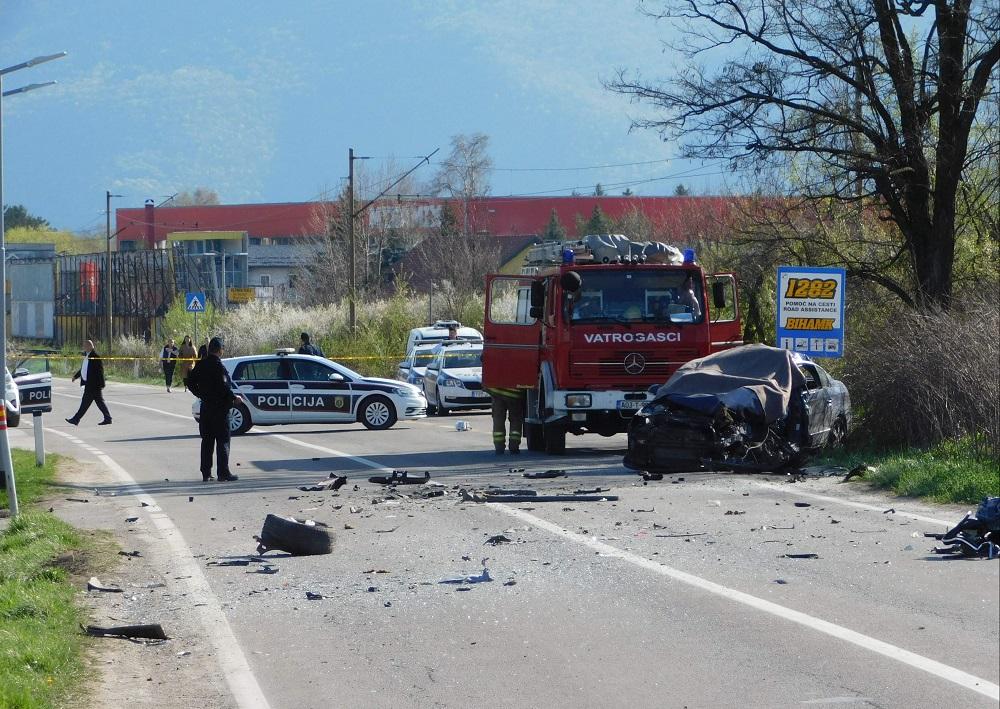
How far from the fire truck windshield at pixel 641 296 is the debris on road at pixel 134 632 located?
11.5m

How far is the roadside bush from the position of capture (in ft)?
49.9

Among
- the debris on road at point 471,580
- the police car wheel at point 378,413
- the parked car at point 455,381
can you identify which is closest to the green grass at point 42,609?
the debris on road at point 471,580

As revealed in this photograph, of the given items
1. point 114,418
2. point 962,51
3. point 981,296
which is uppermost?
point 962,51

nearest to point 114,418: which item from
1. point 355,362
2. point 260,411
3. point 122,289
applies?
point 260,411

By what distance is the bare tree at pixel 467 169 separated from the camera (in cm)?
8925

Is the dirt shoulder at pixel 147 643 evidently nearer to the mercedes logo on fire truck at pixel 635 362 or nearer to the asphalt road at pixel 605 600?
the asphalt road at pixel 605 600

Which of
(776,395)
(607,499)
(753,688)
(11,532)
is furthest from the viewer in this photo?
(776,395)

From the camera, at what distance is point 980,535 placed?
917cm

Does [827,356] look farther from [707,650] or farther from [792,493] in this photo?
[707,650]

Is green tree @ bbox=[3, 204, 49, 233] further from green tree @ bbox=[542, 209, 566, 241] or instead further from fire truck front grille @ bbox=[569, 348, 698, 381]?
fire truck front grille @ bbox=[569, 348, 698, 381]

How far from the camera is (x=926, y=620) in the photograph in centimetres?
754

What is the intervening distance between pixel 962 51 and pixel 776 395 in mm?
9456

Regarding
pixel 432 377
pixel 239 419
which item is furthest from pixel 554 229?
pixel 239 419

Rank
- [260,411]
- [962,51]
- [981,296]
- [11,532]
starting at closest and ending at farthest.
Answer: [11,532] → [981,296] → [962,51] → [260,411]
